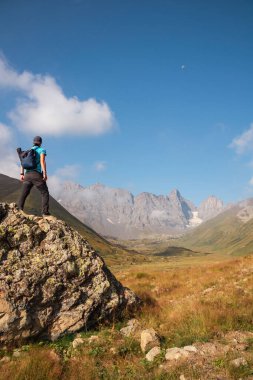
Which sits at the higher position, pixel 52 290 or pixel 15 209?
pixel 15 209

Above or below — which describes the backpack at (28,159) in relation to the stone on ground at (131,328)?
above

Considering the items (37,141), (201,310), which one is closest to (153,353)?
(201,310)

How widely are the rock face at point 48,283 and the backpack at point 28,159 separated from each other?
2116 mm

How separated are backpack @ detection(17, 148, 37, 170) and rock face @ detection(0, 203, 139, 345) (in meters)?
2.12

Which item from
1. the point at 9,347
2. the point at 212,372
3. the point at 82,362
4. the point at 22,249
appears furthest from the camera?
the point at 22,249

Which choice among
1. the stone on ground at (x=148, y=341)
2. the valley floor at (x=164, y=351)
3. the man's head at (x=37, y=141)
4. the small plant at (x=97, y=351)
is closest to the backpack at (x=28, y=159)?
the man's head at (x=37, y=141)

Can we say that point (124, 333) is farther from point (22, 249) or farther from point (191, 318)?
point (22, 249)

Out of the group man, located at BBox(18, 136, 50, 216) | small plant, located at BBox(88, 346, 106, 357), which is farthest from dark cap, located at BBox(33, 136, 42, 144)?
small plant, located at BBox(88, 346, 106, 357)

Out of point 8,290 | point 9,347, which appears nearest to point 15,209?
point 8,290

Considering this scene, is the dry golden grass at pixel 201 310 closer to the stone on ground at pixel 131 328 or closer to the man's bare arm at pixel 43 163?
the stone on ground at pixel 131 328

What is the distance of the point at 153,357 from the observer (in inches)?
342

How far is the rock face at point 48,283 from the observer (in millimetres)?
10578

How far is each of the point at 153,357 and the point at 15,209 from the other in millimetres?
7614

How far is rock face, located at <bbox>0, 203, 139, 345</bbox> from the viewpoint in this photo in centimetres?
1058
